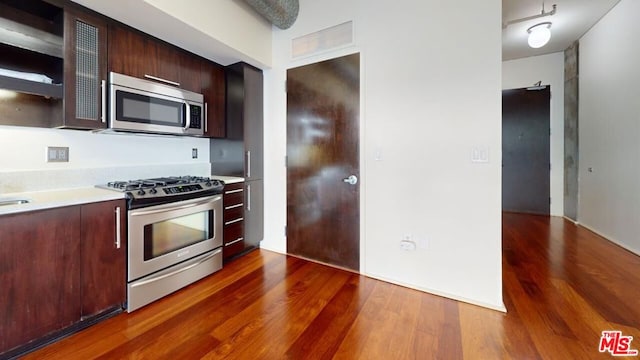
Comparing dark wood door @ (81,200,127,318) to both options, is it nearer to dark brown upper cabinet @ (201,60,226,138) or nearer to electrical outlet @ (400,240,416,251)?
dark brown upper cabinet @ (201,60,226,138)

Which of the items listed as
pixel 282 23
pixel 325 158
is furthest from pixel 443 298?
pixel 282 23

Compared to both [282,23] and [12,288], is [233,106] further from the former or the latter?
[12,288]

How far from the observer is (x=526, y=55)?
15.0ft

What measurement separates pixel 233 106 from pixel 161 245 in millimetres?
1647

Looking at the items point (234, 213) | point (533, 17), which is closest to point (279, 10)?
point (234, 213)

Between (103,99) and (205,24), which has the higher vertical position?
(205,24)

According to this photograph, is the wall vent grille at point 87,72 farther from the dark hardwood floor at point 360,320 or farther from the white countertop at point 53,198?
the dark hardwood floor at point 360,320

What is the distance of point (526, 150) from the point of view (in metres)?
4.80

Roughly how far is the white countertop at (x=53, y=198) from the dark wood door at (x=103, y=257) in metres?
0.05

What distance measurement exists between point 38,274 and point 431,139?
9.18 ft

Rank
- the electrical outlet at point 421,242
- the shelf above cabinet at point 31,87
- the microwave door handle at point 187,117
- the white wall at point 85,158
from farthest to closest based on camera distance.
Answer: the microwave door handle at point 187,117 → the electrical outlet at point 421,242 → the white wall at point 85,158 → the shelf above cabinet at point 31,87

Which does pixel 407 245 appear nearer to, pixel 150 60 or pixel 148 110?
pixel 148 110

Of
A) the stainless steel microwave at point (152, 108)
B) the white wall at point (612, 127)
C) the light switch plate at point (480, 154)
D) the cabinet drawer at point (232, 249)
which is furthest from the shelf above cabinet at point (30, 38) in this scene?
the white wall at point (612, 127)

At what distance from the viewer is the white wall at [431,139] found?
1.93 meters
